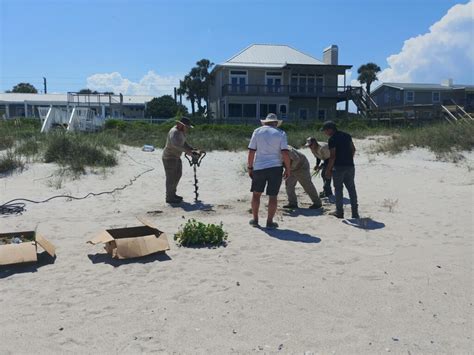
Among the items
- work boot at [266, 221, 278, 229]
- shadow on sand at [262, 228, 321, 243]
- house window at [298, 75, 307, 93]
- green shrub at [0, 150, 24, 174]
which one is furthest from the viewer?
house window at [298, 75, 307, 93]

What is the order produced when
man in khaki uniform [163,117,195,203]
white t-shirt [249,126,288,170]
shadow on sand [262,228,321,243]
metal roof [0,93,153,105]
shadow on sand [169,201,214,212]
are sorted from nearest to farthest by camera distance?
shadow on sand [262,228,321,243] < white t-shirt [249,126,288,170] < shadow on sand [169,201,214,212] < man in khaki uniform [163,117,195,203] < metal roof [0,93,153,105]

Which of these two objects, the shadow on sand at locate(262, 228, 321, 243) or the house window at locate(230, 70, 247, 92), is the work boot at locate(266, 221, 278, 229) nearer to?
the shadow on sand at locate(262, 228, 321, 243)

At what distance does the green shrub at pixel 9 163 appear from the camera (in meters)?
11.6

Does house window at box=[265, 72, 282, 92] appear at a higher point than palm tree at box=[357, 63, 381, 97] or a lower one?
lower

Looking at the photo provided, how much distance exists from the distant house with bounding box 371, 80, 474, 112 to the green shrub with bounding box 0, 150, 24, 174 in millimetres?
40037

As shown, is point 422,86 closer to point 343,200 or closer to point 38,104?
point 38,104

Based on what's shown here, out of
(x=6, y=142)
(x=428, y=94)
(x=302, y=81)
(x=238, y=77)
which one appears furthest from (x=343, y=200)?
(x=428, y=94)

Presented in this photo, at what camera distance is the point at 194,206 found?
29.0 ft

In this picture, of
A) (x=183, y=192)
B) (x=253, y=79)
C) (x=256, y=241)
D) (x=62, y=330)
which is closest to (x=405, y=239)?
(x=256, y=241)

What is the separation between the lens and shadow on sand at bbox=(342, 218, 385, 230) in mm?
7031

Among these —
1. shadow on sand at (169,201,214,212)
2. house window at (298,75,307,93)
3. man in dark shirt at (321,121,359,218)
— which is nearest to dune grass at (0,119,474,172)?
shadow on sand at (169,201,214,212)

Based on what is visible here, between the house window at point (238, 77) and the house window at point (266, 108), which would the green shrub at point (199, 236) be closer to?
the house window at point (266, 108)

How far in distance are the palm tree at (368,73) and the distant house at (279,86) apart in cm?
1288

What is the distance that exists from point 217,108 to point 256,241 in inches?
1569
